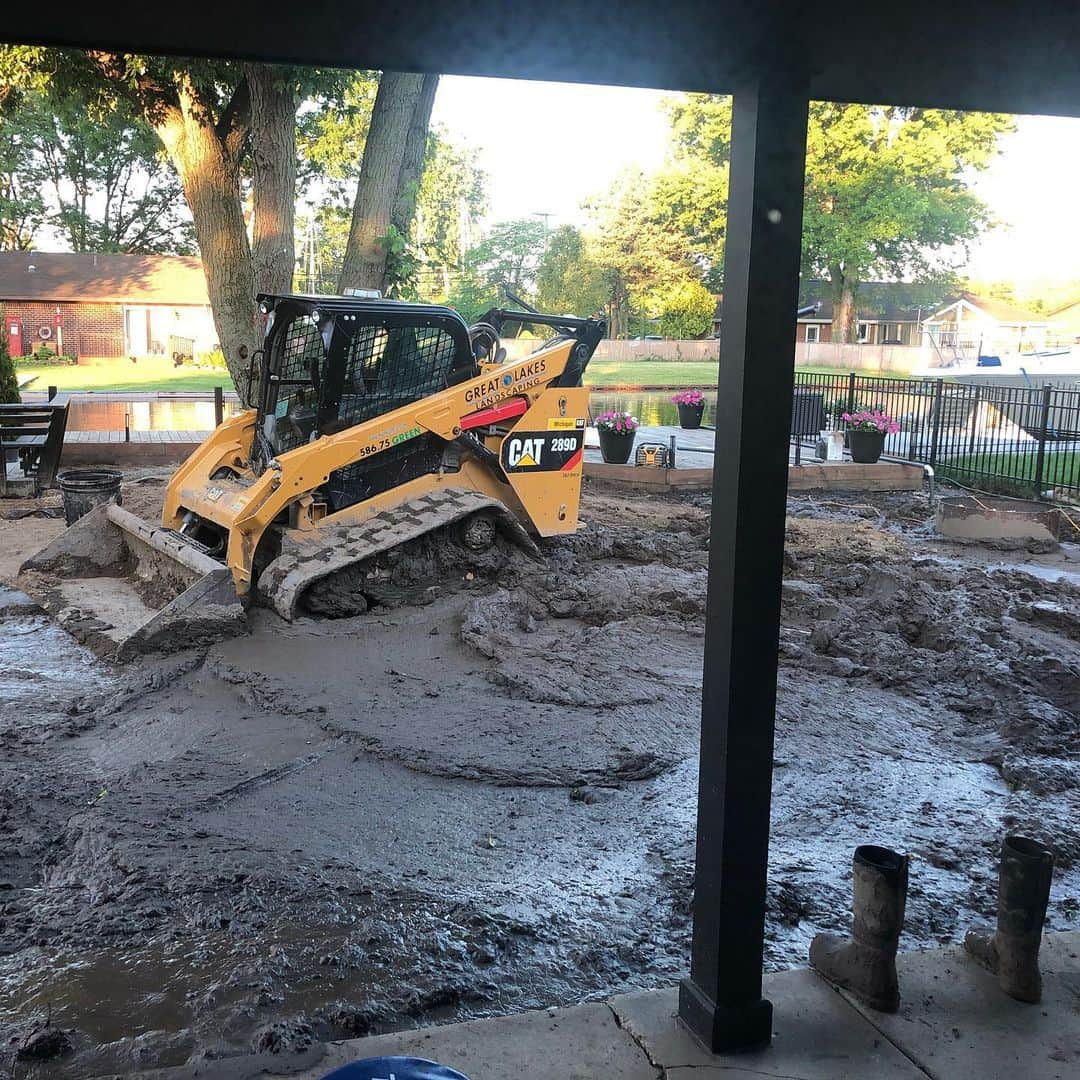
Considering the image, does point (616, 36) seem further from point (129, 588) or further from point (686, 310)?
point (686, 310)

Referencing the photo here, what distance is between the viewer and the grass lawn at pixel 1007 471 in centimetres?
1443

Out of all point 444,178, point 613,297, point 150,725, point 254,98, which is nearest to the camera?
point 150,725

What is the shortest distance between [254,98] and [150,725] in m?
7.93

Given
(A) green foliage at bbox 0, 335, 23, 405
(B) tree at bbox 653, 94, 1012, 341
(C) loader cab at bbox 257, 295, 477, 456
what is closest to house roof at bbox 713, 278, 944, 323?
(B) tree at bbox 653, 94, 1012, 341

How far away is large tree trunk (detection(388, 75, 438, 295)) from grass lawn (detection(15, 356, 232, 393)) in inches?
809

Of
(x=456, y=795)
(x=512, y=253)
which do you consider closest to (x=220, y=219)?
Result: (x=456, y=795)

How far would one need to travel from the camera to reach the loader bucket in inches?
282

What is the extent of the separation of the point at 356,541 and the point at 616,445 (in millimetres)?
7594

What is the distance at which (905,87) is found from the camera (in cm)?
314

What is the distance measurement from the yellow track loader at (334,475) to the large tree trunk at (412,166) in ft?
11.5

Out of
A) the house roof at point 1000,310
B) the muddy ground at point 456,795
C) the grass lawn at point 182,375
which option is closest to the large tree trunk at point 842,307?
the grass lawn at point 182,375

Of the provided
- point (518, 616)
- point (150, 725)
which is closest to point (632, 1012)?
point (150, 725)

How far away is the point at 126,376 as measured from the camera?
40375 mm

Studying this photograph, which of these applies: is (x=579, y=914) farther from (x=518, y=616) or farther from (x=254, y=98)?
(x=254, y=98)
